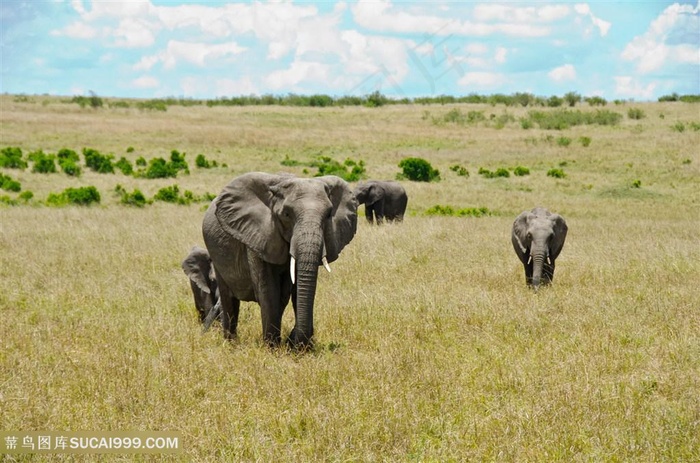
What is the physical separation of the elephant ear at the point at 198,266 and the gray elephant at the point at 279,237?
131 centimetres

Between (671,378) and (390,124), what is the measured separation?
5610 cm

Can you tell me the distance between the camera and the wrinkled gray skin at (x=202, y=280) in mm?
10055

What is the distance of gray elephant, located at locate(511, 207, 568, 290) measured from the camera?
12078mm

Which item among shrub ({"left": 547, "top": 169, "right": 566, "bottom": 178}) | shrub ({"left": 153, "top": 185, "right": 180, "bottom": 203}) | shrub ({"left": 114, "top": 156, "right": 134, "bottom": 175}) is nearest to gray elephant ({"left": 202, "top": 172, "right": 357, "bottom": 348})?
shrub ({"left": 153, "top": 185, "right": 180, "bottom": 203})

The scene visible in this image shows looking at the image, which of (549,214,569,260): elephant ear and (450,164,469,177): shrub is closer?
(549,214,569,260): elephant ear

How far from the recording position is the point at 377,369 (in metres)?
7.31

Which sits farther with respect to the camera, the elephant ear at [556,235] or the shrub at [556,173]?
the shrub at [556,173]

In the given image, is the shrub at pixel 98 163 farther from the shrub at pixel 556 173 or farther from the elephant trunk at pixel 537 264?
the elephant trunk at pixel 537 264

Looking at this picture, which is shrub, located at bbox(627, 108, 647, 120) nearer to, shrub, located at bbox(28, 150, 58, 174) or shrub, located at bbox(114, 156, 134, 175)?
shrub, located at bbox(114, 156, 134, 175)

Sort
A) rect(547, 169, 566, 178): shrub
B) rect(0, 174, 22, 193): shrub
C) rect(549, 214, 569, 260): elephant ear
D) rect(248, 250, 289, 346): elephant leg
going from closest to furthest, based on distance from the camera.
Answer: rect(248, 250, 289, 346): elephant leg → rect(549, 214, 569, 260): elephant ear → rect(0, 174, 22, 193): shrub → rect(547, 169, 566, 178): shrub

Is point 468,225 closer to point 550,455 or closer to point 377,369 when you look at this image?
point 377,369

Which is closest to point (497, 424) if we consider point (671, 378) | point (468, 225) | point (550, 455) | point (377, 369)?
point (550, 455)

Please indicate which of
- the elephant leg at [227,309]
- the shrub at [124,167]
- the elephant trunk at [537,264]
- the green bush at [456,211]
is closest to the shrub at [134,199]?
the shrub at [124,167]

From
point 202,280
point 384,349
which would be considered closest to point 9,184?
point 202,280
